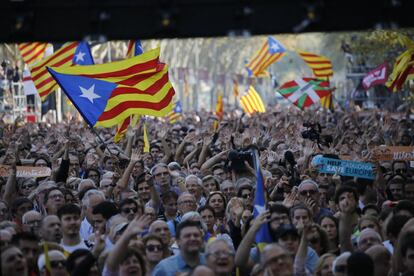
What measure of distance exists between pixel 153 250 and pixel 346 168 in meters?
4.42

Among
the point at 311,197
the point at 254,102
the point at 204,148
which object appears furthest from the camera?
the point at 254,102

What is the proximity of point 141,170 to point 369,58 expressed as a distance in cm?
3814

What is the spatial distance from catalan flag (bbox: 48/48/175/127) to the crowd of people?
723 mm

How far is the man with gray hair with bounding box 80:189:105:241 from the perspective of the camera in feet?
41.5

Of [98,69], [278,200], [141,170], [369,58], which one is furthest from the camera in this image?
[369,58]

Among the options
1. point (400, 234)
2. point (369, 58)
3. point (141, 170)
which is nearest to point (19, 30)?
point (400, 234)

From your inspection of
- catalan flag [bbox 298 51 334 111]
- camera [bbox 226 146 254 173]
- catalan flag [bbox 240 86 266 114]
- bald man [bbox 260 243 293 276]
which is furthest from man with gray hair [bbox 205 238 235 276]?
catalan flag [bbox 240 86 266 114]

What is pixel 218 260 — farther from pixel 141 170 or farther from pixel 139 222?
pixel 141 170

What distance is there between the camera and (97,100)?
1709 centimetres

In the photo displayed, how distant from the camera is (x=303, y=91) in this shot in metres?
32.2

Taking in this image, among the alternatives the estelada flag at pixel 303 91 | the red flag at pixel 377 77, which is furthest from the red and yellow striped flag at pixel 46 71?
the red flag at pixel 377 77

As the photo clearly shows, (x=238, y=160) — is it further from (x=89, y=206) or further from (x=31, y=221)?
(x=31, y=221)

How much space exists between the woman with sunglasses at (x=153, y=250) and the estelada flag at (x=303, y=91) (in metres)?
21.2

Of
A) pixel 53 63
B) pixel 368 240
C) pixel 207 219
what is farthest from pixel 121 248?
pixel 53 63
